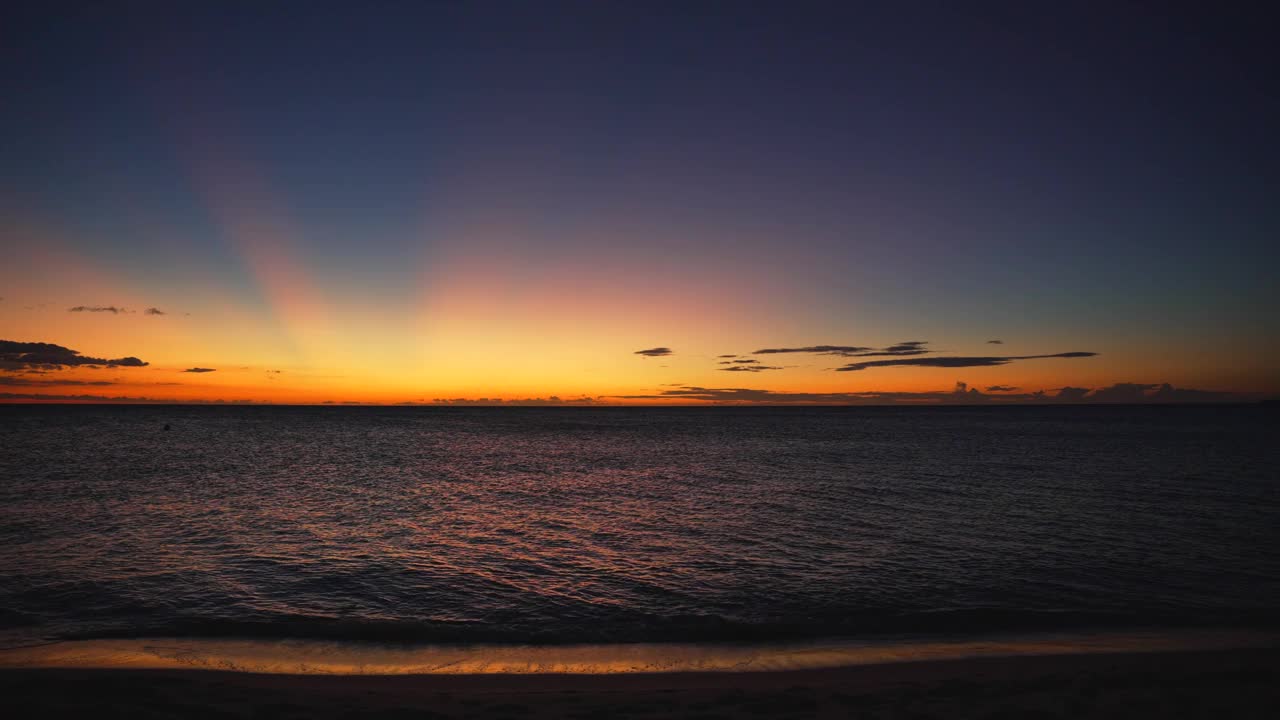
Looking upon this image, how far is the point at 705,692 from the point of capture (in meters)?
10.9

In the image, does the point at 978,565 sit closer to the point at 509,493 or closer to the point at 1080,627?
the point at 1080,627

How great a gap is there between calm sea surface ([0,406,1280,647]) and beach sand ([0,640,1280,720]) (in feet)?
12.0

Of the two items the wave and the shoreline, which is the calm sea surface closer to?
the wave

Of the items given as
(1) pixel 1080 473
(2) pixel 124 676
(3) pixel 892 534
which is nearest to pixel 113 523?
(2) pixel 124 676

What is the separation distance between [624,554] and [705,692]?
1331cm

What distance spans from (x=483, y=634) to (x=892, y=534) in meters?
19.6

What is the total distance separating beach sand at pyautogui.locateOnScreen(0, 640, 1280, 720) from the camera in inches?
389

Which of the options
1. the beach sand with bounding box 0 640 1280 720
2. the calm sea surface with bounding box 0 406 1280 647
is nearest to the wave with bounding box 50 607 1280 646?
the calm sea surface with bounding box 0 406 1280 647

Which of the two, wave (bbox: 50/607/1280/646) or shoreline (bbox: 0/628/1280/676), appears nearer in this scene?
shoreline (bbox: 0/628/1280/676)

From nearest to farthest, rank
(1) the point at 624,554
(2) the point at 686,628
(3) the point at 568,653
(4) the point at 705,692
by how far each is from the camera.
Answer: (4) the point at 705,692, (3) the point at 568,653, (2) the point at 686,628, (1) the point at 624,554

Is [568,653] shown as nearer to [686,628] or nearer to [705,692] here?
[686,628]

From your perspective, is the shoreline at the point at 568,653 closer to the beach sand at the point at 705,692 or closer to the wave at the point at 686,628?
the wave at the point at 686,628

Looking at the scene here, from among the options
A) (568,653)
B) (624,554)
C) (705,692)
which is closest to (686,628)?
(568,653)

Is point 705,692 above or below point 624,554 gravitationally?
above
